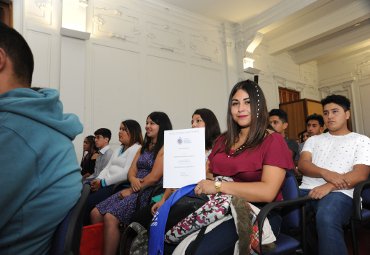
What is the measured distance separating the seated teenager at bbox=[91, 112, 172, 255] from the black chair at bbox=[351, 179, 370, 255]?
4.49ft

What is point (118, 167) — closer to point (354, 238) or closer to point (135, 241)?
point (135, 241)

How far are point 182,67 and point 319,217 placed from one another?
4.33m

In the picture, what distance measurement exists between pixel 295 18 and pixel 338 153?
188 inches

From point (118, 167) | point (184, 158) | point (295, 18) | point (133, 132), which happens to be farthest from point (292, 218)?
point (295, 18)

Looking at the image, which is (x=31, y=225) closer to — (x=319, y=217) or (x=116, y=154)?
(x=319, y=217)

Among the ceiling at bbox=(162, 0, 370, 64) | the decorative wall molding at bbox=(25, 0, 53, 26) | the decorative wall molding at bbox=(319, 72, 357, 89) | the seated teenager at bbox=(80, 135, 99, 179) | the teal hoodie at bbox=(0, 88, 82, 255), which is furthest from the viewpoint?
the decorative wall molding at bbox=(319, 72, 357, 89)

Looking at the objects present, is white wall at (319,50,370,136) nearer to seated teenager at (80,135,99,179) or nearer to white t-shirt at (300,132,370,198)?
white t-shirt at (300,132,370,198)

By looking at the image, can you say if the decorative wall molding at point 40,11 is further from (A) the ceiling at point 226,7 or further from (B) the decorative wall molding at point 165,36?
(A) the ceiling at point 226,7

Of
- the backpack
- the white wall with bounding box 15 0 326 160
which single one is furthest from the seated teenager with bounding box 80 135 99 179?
the backpack

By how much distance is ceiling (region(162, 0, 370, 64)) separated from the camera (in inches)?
218

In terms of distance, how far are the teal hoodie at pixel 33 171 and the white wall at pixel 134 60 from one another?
346 centimetres

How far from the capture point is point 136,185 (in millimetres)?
2424

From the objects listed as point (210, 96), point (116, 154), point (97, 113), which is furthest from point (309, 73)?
point (116, 154)

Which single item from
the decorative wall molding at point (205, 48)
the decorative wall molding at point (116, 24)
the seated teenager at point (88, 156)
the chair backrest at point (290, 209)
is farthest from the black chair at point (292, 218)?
the decorative wall molding at point (205, 48)
